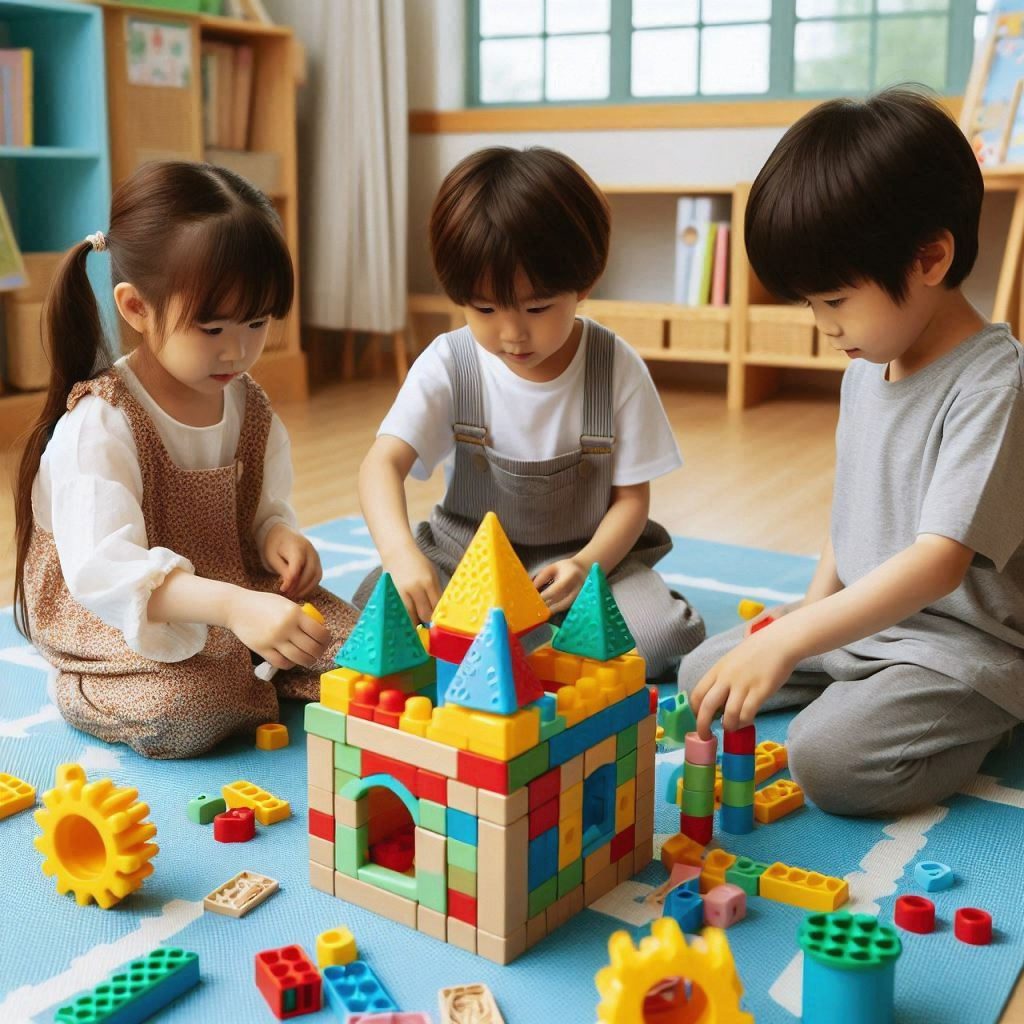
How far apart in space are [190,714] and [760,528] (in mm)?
1095

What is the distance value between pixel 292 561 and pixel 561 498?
1.02ft

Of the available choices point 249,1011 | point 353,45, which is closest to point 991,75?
point 353,45

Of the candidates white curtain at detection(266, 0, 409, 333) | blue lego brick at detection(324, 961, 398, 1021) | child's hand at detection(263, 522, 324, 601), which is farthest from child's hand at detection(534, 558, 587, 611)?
white curtain at detection(266, 0, 409, 333)

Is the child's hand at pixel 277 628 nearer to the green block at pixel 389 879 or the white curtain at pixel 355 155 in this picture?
the green block at pixel 389 879

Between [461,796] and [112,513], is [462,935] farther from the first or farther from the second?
[112,513]

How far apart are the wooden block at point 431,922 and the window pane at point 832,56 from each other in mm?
2729

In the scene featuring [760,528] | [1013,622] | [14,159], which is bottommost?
[760,528]

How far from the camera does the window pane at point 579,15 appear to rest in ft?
11.0

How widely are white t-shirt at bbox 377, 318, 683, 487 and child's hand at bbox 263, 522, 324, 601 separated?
0.52 ft

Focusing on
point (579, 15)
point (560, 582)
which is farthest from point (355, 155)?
point (560, 582)

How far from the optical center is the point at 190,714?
1122 mm

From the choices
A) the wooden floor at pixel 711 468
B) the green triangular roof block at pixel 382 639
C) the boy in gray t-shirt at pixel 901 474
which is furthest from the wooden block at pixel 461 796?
the wooden floor at pixel 711 468

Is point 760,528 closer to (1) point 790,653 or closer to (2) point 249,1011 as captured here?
(1) point 790,653

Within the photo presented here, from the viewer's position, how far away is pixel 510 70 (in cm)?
352
